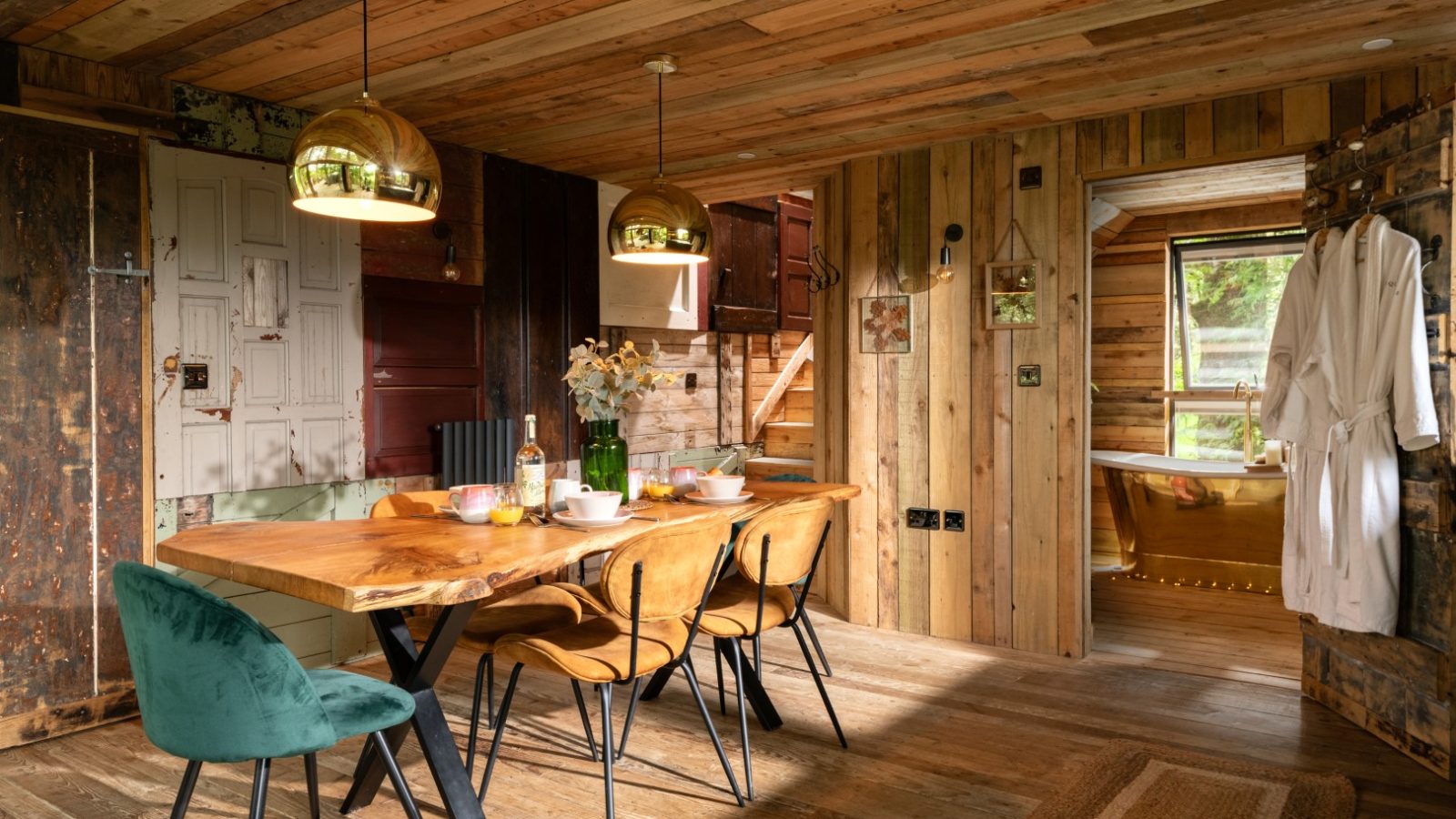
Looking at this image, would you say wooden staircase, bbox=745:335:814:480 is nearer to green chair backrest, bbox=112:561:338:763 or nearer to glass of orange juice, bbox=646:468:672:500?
glass of orange juice, bbox=646:468:672:500

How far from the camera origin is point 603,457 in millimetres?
3215

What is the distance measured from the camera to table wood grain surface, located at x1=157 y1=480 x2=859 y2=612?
2.09m

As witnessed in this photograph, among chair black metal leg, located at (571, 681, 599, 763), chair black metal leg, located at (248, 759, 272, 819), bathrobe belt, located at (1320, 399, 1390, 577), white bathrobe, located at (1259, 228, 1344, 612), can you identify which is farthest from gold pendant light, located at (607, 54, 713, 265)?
bathrobe belt, located at (1320, 399, 1390, 577)

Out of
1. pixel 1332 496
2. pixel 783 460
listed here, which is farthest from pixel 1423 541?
pixel 783 460

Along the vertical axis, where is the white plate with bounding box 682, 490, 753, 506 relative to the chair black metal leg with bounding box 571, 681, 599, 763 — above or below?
A: above

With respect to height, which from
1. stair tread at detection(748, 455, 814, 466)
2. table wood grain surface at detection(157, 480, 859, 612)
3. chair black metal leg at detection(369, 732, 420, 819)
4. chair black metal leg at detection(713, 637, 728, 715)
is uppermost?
table wood grain surface at detection(157, 480, 859, 612)

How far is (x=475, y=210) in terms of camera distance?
471cm

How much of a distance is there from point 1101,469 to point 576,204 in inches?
144

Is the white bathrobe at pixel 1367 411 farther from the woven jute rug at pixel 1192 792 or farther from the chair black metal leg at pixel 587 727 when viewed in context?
the chair black metal leg at pixel 587 727

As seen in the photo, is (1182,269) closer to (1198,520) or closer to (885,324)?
(1198,520)

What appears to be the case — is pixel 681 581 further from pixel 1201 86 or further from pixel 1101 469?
pixel 1101 469

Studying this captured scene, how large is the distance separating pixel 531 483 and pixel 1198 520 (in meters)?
4.04

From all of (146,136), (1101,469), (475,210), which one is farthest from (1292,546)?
(146,136)

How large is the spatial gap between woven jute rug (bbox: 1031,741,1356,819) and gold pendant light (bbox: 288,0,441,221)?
7.58ft
